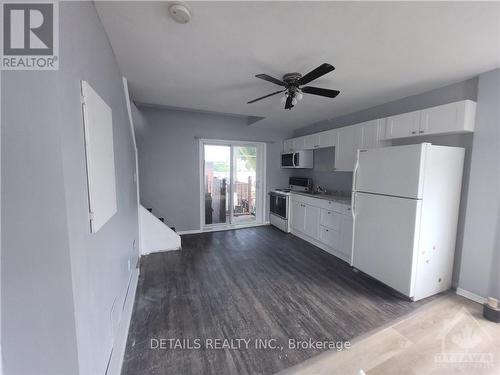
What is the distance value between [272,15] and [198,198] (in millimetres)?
3611

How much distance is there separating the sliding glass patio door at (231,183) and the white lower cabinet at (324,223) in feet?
3.68

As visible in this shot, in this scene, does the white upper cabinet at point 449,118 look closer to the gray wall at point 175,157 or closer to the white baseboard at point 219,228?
the gray wall at point 175,157

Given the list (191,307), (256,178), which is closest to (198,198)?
(256,178)

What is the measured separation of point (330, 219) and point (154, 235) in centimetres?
300

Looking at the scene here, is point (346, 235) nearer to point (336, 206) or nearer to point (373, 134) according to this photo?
point (336, 206)

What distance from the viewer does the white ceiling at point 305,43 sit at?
135 cm

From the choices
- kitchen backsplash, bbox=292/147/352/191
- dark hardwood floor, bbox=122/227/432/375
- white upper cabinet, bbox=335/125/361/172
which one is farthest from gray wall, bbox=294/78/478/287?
dark hardwood floor, bbox=122/227/432/375

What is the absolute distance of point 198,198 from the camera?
4453mm

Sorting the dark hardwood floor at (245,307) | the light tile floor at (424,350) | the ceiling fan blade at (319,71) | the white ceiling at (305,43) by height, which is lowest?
the light tile floor at (424,350)

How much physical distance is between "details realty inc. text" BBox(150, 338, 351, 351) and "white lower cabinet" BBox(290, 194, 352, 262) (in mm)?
1670

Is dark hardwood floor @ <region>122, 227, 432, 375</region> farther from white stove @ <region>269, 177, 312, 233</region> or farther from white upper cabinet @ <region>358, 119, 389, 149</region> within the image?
white upper cabinet @ <region>358, 119, 389, 149</region>

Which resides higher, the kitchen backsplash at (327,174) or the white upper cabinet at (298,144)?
the white upper cabinet at (298,144)

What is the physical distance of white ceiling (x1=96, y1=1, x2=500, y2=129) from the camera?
A: 135 centimetres

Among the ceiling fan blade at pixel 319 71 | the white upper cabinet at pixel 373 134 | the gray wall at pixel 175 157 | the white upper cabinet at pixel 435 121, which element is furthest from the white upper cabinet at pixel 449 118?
the gray wall at pixel 175 157
